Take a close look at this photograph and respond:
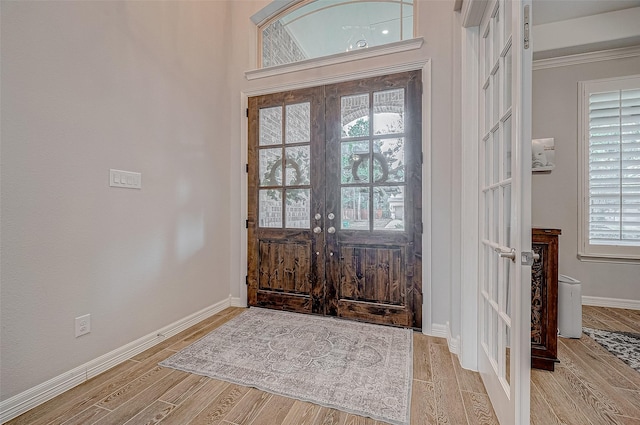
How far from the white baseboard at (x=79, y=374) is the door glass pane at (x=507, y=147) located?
8.57ft

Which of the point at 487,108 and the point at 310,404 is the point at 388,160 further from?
the point at 310,404

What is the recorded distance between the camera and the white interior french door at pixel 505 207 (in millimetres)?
1063

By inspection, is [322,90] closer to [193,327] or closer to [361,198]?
[361,198]

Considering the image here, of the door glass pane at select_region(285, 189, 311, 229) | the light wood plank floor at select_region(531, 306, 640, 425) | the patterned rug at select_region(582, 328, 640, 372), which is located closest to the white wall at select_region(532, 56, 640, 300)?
the patterned rug at select_region(582, 328, 640, 372)

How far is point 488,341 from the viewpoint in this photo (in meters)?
1.61

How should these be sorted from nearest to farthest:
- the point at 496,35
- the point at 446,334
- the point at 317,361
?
the point at 496,35 → the point at 317,361 → the point at 446,334

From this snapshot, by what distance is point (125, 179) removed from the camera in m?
2.00

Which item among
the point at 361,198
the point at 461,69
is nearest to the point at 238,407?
the point at 361,198

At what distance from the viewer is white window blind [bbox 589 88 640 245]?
289 centimetres

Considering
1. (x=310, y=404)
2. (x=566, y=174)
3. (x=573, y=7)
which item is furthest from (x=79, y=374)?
(x=573, y=7)

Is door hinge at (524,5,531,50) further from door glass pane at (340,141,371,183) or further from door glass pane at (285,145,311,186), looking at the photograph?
door glass pane at (285,145,311,186)

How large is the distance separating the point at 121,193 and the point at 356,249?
194 cm

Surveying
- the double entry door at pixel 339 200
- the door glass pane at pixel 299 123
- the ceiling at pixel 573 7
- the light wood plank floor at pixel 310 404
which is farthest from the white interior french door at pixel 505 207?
the ceiling at pixel 573 7

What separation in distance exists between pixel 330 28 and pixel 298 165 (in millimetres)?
1470
